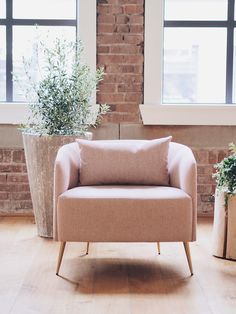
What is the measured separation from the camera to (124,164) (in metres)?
3.79

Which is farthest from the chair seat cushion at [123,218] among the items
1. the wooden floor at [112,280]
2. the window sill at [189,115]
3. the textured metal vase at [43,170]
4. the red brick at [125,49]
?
the red brick at [125,49]

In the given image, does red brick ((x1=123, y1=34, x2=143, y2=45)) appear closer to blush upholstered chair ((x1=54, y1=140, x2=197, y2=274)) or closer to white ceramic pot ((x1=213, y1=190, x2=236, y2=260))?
white ceramic pot ((x1=213, y1=190, x2=236, y2=260))

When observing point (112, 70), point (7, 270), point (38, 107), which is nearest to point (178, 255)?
point (7, 270)

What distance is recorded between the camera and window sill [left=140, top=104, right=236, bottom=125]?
5055mm

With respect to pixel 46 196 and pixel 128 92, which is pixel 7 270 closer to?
pixel 46 196

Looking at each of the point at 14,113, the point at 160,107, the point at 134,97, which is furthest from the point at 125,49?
the point at 14,113

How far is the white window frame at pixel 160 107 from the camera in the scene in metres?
5.01

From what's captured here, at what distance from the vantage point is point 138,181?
3771 millimetres

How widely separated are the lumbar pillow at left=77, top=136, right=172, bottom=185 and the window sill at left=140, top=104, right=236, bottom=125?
1.22m

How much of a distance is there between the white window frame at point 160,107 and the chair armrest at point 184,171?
1144 millimetres

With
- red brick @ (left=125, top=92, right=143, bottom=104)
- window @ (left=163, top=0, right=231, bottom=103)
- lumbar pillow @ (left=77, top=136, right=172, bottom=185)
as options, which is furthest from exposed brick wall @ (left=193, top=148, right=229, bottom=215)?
lumbar pillow @ (left=77, top=136, right=172, bottom=185)

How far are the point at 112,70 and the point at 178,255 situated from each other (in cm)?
181

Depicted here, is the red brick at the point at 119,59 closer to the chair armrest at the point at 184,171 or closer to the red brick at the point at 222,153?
the red brick at the point at 222,153

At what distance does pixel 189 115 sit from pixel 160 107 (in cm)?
25
